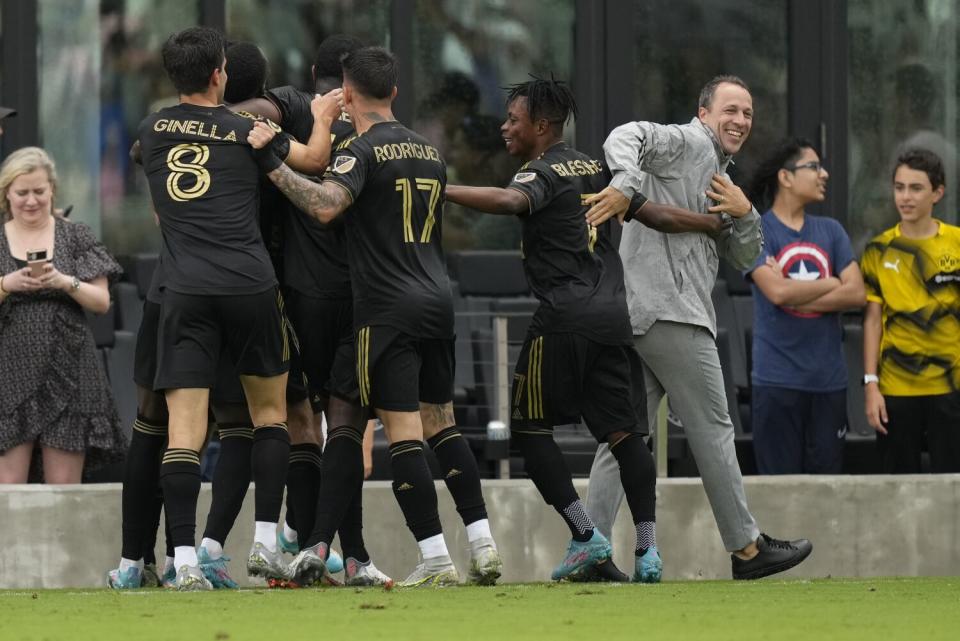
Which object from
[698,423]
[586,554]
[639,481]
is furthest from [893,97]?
[586,554]

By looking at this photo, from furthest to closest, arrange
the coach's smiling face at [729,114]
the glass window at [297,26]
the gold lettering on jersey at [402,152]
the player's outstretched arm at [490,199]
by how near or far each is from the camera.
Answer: the glass window at [297,26] → the coach's smiling face at [729,114] → the player's outstretched arm at [490,199] → the gold lettering on jersey at [402,152]

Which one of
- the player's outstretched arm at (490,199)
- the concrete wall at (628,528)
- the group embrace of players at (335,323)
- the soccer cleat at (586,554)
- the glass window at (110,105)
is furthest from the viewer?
the glass window at (110,105)

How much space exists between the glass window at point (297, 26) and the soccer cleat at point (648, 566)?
5.10 meters

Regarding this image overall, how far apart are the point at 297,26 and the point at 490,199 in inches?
199

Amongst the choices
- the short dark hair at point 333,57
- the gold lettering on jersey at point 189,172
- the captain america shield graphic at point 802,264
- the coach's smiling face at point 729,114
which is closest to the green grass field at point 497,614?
the gold lettering on jersey at point 189,172

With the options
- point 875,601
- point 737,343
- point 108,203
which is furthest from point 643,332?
point 108,203

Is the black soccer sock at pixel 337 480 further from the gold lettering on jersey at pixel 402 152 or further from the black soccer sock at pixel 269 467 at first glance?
the gold lettering on jersey at pixel 402 152

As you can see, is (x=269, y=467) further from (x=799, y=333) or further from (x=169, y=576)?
(x=799, y=333)

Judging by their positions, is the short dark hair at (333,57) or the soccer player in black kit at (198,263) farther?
the short dark hair at (333,57)

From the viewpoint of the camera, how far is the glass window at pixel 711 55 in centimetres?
1273

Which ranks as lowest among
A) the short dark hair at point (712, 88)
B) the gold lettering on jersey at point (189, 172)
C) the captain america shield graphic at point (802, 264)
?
the captain america shield graphic at point (802, 264)

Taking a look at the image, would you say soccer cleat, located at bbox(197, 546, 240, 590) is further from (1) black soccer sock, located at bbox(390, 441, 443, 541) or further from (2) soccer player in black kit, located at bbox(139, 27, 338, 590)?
(1) black soccer sock, located at bbox(390, 441, 443, 541)

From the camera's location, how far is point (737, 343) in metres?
11.7

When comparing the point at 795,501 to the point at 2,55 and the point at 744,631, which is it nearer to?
the point at 744,631
